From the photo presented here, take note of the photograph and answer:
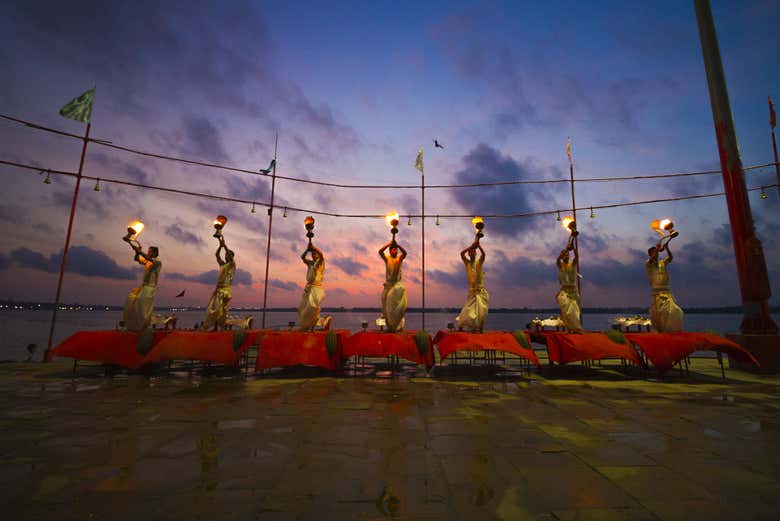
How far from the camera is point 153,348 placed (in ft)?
23.7

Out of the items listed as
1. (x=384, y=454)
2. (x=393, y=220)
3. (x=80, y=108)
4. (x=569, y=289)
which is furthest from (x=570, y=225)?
(x=80, y=108)

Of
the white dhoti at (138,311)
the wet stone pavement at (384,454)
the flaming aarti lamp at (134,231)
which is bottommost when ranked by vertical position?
the wet stone pavement at (384,454)

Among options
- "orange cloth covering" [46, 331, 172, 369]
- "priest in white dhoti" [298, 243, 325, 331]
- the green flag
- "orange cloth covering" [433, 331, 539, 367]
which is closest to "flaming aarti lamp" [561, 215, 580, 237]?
"orange cloth covering" [433, 331, 539, 367]

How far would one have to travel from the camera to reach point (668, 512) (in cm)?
229

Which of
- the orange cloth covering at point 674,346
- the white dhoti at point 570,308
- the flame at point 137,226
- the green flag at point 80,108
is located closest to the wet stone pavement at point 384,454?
the orange cloth covering at point 674,346

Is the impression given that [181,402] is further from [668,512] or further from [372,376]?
[668,512]

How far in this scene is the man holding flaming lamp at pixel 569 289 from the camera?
28.3 ft

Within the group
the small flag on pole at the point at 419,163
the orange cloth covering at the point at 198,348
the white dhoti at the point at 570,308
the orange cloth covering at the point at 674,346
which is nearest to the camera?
the orange cloth covering at the point at 198,348

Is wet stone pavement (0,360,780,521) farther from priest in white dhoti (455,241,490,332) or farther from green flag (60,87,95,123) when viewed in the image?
green flag (60,87,95,123)

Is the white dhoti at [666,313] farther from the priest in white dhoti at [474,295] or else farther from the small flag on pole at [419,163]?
the small flag on pole at [419,163]

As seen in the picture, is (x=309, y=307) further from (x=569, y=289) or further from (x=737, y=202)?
(x=737, y=202)

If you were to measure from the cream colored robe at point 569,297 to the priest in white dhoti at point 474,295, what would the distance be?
201 centimetres

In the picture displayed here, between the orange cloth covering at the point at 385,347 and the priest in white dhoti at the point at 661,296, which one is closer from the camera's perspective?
the orange cloth covering at the point at 385,347

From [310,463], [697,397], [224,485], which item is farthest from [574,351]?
[224,485]
